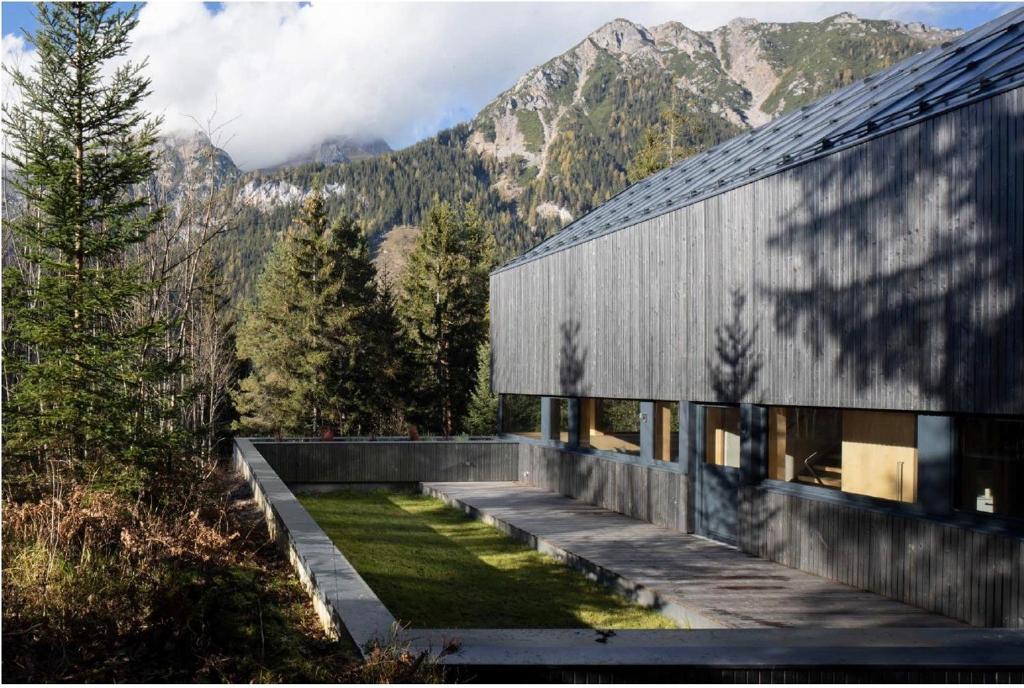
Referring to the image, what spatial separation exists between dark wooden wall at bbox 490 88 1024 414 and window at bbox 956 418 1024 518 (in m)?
0.28

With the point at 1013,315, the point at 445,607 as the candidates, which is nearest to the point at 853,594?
the point at 1013,315

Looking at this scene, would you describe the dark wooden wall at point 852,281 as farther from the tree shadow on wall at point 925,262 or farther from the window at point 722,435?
the window at point 722,435

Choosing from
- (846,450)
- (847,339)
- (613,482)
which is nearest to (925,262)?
(847,339)

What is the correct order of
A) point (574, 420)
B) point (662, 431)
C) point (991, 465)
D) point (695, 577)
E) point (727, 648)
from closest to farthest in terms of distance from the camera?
point (727, 648), point (991, 465), point (695, 577), point (662, 431), point (574, 420)

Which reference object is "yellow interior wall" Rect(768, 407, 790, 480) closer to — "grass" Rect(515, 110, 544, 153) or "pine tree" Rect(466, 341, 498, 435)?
"pine tree" Rect(466, 341, 498, 435)

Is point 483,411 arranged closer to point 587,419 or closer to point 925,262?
point 587,419

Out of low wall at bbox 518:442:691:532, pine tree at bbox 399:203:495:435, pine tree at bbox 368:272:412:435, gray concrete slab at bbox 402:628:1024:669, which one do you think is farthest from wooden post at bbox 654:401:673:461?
pine tree at bbox 399:203:495:435

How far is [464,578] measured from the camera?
34.5 feet

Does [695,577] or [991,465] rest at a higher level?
[991,465]

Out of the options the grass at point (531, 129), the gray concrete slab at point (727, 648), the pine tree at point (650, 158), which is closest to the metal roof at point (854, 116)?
the gray concrete slab at point (727, 648)

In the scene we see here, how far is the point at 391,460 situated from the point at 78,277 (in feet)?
31.4

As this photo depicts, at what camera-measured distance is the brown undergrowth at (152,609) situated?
463 cm

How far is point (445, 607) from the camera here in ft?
29.6

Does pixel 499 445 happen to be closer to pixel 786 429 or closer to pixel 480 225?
pixel 786 429
